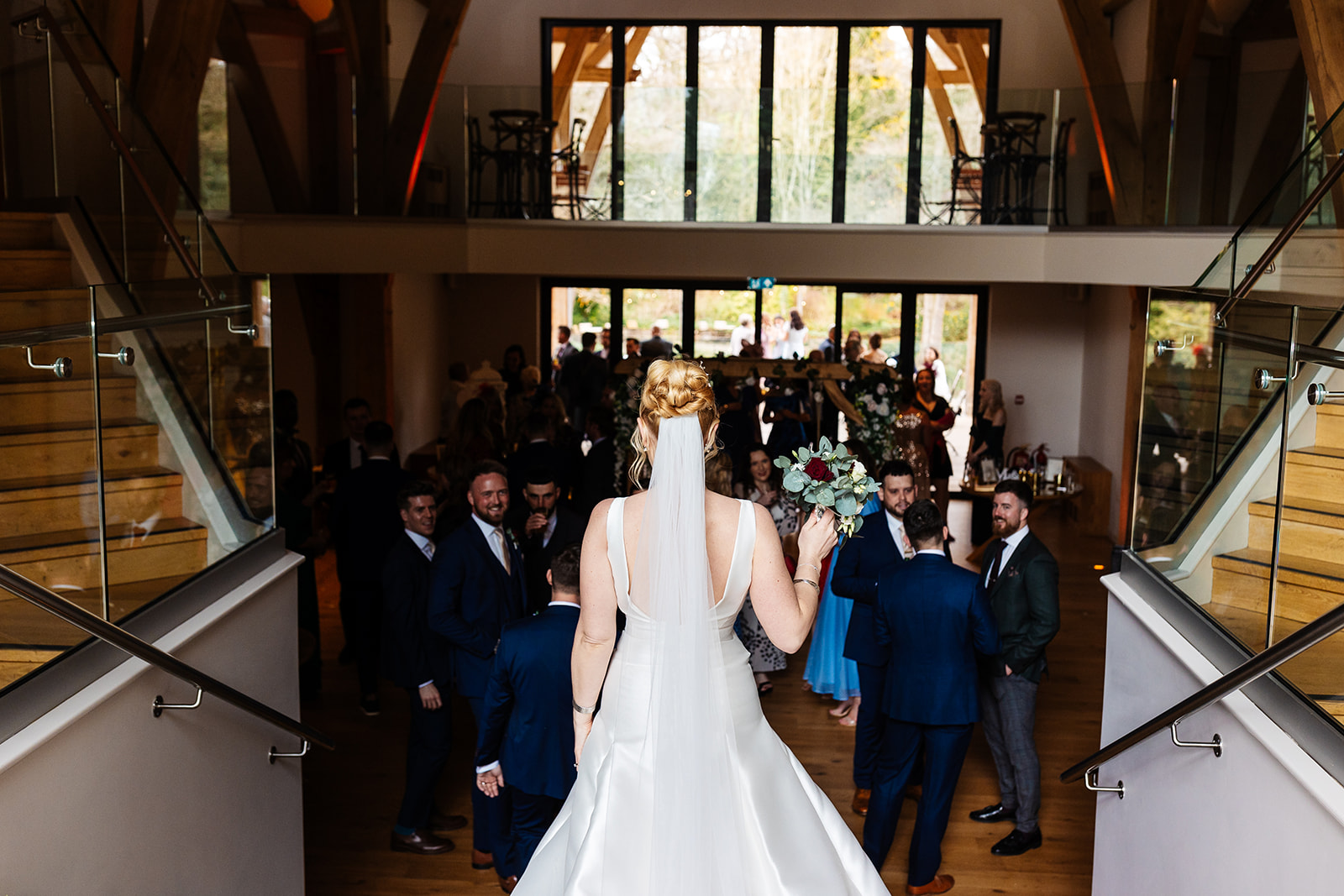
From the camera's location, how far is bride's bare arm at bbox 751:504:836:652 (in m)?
2.88

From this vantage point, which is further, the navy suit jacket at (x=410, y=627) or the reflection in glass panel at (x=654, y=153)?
the reflection in glass panel at (x=654, y=153)

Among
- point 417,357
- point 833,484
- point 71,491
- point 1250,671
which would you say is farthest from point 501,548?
point 417,357

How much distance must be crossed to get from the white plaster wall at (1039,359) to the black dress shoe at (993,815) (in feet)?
30.8

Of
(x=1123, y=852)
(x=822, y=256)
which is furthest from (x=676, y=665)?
(x=822, y=256)

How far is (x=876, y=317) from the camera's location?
15.0 metres

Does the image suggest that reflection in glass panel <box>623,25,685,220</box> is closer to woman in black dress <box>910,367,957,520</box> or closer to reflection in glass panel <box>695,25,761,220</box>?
reflection in glass panel <box>695,25,761,220</box>

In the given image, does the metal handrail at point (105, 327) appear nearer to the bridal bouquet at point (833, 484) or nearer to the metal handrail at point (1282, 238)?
the bridal bouquet at point (833, 484)

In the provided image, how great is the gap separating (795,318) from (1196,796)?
39.5ft

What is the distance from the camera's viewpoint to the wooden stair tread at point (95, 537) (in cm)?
290

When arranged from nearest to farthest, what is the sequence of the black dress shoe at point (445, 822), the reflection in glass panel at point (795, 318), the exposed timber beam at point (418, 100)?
the black dress shoe at point (445, 822) → the exposed timber beam at point (418, 100) → the reflection in glass panel at point (795, 318)

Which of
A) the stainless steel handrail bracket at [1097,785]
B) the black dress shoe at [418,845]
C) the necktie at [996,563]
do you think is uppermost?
the necktie at [996,563]

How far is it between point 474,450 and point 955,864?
4413 millimetres

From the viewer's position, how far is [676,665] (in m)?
2.88

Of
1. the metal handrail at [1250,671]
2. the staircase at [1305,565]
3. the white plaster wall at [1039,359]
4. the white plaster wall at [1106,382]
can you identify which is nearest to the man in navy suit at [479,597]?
the metal handrail at [1250,671]
